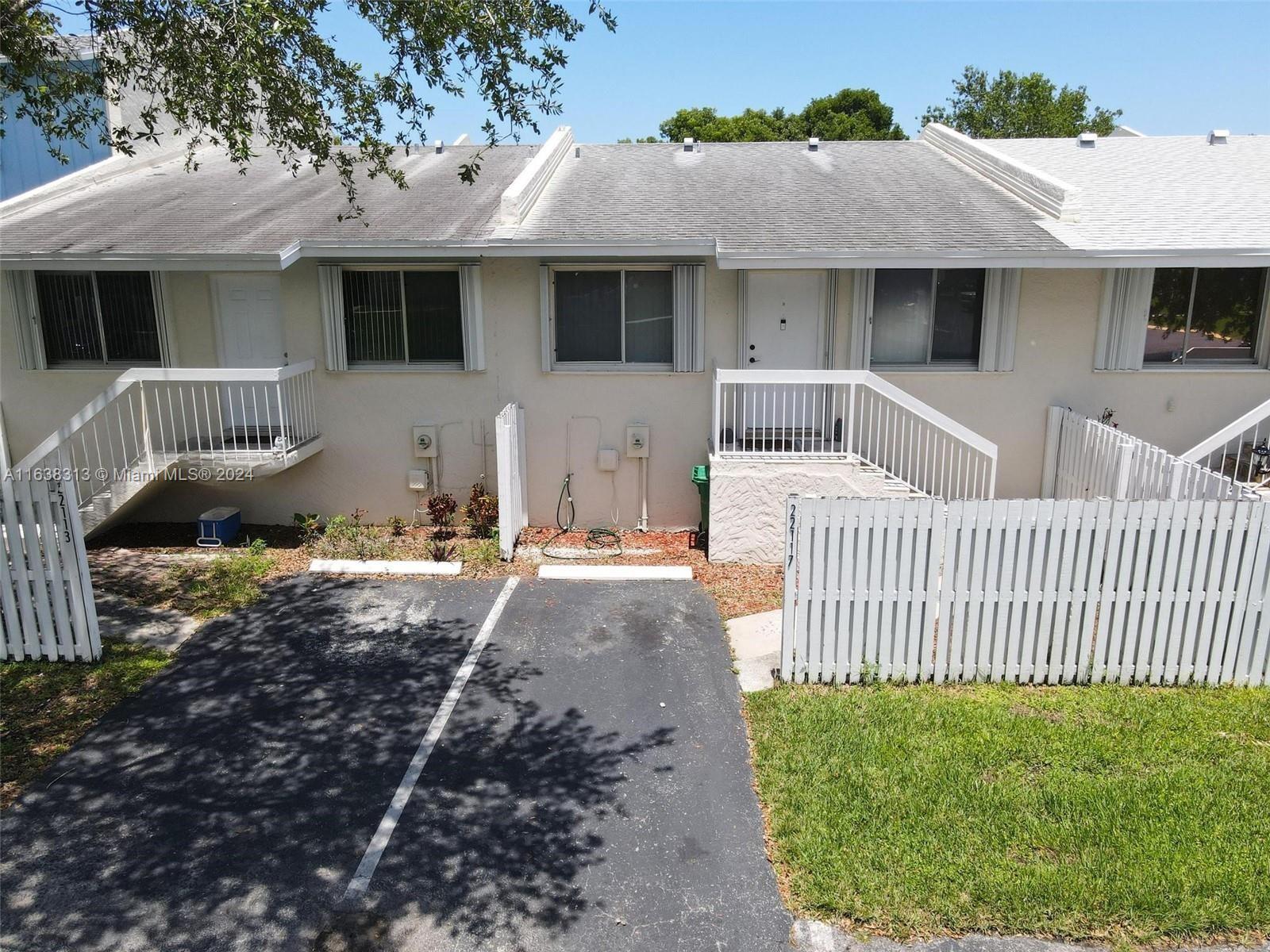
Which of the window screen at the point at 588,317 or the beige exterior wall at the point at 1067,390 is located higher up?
the window screen at the point at 588,317

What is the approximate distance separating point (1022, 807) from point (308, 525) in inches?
332

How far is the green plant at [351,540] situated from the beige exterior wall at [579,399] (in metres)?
0.26

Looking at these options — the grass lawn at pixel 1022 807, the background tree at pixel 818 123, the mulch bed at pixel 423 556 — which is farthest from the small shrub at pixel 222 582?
the background tree at pixel 818 123

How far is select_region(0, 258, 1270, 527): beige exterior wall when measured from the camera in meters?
10.5

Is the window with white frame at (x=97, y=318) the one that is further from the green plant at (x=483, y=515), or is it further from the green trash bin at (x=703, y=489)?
the green trash bin at (x=703, y=489)

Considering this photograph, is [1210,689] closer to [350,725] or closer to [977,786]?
[977,786]

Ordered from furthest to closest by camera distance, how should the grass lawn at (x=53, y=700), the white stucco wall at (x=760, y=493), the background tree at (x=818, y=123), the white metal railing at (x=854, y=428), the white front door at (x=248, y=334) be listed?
1. the background tree at (x=818, y=123)
2. the white front door at (x=248, y=334)
3. the white stucco wall at (x=760, y=493)
4. the white metal railing at (x=854, y=428)
5. the grass lawn at (x=53, y=700)

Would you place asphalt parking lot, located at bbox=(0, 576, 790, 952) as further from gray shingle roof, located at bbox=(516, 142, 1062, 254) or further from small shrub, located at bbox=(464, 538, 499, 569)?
gray shingle roof, located at bbox=(516, 142, 1062, 254)

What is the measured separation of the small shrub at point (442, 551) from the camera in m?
9.70

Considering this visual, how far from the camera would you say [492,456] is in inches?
428

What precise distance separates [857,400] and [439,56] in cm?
593

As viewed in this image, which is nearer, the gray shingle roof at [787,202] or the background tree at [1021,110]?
the gray shingle roof at [787,202]

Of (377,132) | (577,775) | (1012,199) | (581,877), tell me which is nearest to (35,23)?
(377,132)

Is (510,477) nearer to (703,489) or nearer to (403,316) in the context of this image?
(703,489)
